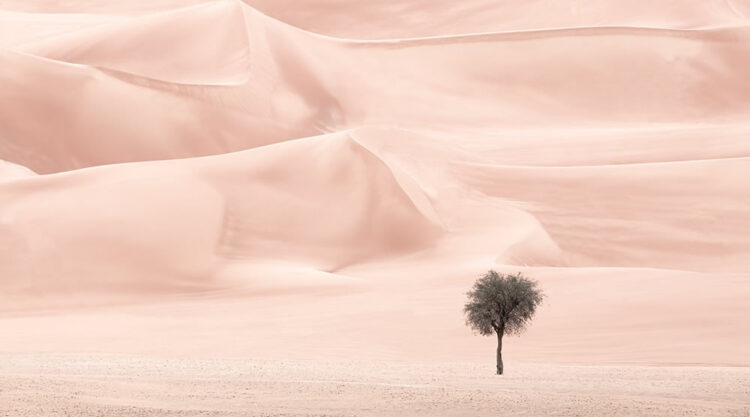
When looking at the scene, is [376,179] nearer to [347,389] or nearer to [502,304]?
[502,304]

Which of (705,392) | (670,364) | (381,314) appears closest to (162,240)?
(381,314)

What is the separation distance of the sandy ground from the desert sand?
110mm

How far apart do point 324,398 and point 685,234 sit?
30289 mm

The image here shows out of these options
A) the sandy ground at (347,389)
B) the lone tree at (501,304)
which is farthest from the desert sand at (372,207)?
the lone tree at (501,304)

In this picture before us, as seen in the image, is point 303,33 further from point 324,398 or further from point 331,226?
point 324,398

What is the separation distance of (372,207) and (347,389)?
23.7 m

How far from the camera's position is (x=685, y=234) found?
158 feet

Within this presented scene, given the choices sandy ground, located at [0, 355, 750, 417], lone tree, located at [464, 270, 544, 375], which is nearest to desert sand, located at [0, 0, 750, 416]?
sandy ground, located at [0, 355, 750, 417]

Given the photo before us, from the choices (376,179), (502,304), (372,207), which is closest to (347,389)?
(502,304)

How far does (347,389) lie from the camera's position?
21000mm

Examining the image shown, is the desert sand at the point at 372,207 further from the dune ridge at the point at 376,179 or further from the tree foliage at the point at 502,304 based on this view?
the tree foliage at the point at 502,304

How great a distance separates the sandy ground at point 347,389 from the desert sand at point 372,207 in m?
0.11

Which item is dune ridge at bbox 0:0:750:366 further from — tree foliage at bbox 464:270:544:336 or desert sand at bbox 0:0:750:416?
tree foliage at bbox 464:270:544:336

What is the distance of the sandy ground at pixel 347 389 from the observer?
18.7 meters
